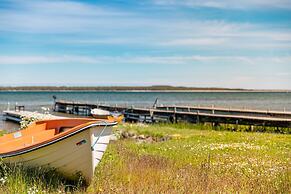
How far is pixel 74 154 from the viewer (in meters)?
9.88

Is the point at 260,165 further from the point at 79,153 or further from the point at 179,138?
the point at 179,138

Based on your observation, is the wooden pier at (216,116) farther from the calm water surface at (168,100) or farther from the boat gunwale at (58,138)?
the boat gunwale at (58,138)

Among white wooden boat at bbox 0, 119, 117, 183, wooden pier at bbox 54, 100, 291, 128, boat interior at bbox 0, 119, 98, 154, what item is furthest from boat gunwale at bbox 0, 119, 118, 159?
wooden pier at bbox 54, 100, 291, 128

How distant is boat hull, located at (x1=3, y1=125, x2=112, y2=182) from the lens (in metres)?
9.73

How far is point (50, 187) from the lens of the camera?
9609 millimetres

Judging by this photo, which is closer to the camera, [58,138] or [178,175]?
[58,138]

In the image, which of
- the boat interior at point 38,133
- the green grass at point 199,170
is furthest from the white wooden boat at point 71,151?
the boat interior at point 38,133

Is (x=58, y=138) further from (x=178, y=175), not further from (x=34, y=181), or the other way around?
(x=178, y=175)

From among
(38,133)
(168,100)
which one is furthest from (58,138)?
(168,100)

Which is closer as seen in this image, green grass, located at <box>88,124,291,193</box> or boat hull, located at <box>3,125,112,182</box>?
boat hull, located at <box>3,125,112,182</box>

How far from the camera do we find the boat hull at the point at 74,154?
383 inches

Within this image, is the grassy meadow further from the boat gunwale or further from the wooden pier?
the wooden pier

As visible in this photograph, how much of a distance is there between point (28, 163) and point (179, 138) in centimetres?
1433

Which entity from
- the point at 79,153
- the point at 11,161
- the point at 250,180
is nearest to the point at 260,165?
the point at 250,180
